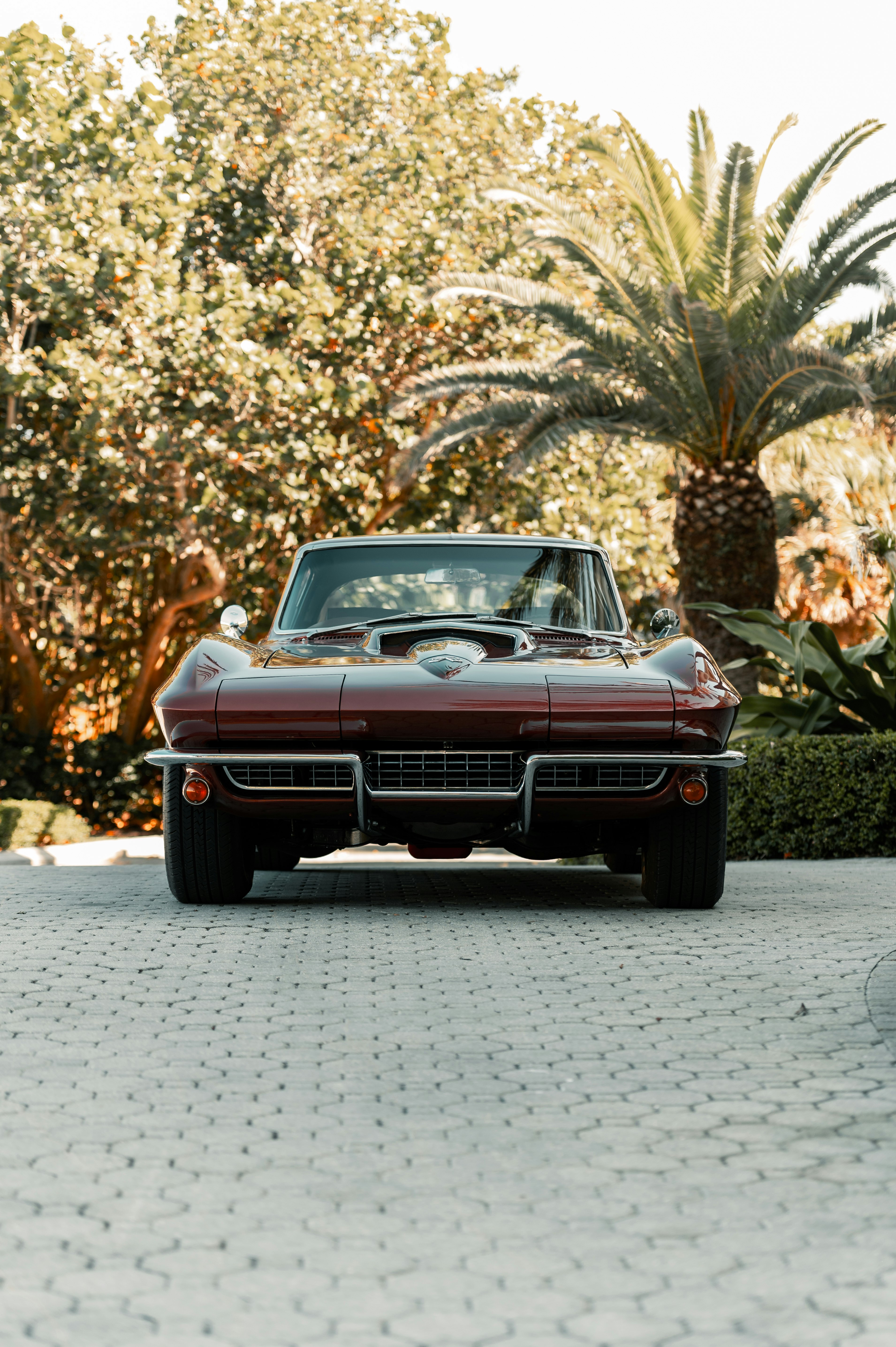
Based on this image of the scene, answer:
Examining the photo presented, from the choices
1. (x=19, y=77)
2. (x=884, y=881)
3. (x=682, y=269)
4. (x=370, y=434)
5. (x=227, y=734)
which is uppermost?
(x=19, y=77)

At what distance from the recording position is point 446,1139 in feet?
10.4

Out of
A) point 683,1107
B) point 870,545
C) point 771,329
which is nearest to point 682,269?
point 771,329

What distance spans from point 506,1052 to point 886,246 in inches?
506

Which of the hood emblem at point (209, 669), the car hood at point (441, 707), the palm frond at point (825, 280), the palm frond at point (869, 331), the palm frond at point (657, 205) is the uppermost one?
the palm frond at point (657, 205)

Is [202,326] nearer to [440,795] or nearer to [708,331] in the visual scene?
[708,331]

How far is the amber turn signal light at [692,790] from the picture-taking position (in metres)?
6.00

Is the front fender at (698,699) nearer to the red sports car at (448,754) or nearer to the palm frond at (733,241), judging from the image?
the red sports car at (448,754)

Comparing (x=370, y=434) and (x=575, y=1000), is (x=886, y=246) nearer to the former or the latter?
(x=370, y=434)

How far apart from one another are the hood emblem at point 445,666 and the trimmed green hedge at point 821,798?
4.77 metres

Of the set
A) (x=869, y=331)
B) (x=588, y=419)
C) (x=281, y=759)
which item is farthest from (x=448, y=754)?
(x=869, y=331)

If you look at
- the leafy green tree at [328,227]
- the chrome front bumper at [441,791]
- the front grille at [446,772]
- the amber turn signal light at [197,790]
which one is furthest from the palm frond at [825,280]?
the amber turn signal light at [197,790]

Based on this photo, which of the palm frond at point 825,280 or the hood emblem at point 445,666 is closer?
the hood emblem at point 445,666

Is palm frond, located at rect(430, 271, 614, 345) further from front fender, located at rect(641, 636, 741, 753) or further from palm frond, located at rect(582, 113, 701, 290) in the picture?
front fender, located at rect(641, 636, 741, 753)

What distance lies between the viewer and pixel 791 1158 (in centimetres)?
305
